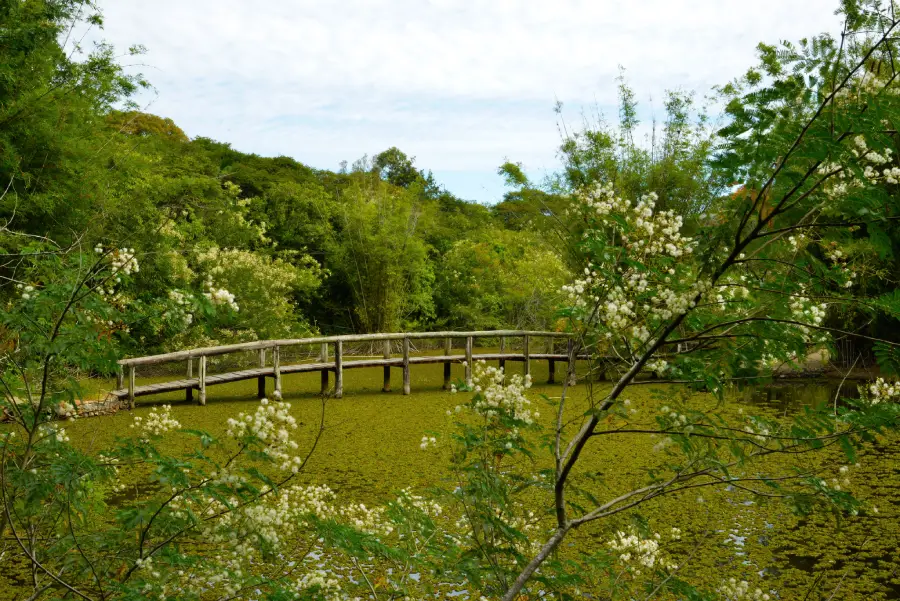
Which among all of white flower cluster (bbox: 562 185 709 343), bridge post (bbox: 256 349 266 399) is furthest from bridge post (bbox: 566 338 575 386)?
bridge post (bbox: 256 349 266 399)

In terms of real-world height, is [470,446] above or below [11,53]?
below

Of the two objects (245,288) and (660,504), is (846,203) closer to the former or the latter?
(660,504)

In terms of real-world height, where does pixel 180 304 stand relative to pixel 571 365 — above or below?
above

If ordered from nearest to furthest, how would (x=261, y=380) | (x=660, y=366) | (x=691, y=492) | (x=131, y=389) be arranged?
1. (x=660, y=366)
2. (x=691, y=492)
3. (x=131, y=389)
4. (x=261, y=380)

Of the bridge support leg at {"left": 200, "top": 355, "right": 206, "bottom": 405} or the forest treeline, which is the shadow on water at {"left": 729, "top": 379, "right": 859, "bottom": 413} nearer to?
the forest treeline

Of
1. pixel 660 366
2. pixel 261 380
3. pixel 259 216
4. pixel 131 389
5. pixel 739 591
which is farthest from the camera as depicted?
pixel 259 216

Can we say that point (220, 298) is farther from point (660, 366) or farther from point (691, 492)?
point (691, 492)

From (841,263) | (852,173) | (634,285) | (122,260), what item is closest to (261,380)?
(122,260)

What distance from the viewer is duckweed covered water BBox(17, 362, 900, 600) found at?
4258mm

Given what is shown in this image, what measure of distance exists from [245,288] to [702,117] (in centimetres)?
831

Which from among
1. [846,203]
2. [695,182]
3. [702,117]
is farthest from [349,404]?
[846,203]

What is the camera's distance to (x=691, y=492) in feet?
19.4

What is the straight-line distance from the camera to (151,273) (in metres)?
11.6

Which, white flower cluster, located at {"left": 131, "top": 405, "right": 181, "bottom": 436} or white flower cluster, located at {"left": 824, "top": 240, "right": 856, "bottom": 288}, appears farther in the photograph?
white flower cluster, located at {"left": 131, "top": 405, "right": 181, "bottom": 436}
